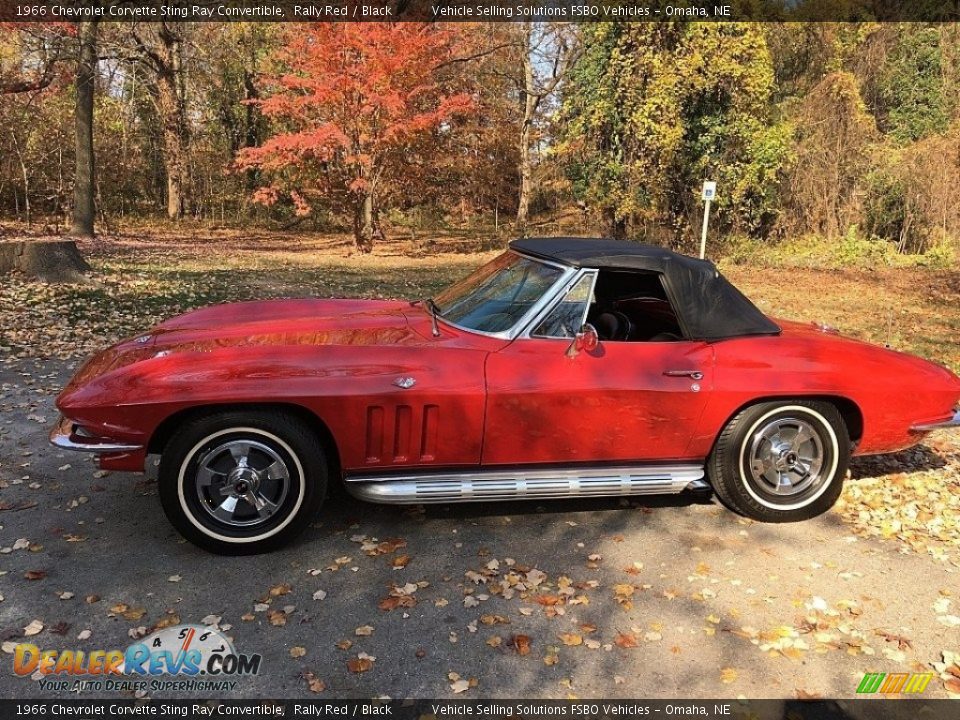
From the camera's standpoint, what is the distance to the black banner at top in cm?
1745

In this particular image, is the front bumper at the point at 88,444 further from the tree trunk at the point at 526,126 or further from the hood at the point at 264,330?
the tree trunk at the point at 526,126

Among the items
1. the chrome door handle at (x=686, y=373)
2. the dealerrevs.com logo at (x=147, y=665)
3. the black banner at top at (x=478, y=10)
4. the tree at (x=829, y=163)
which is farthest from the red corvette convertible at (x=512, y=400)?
the tree at (x=829, y=163)

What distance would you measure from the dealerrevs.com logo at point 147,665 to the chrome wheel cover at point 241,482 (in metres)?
0.70

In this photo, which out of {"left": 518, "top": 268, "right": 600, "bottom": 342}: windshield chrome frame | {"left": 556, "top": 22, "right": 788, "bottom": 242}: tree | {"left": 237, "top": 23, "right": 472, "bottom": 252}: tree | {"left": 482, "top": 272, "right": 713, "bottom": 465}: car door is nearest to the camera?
{"left": 482, "top": 272, "right": 713, "bottom": 465}: car door

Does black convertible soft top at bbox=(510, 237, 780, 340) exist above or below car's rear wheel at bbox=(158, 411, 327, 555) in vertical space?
above

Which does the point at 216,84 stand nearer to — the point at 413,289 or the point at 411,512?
the point at 413,289

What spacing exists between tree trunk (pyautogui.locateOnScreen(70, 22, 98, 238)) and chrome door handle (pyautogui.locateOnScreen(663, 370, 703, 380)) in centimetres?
1865

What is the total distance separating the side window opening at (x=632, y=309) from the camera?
13.7ft

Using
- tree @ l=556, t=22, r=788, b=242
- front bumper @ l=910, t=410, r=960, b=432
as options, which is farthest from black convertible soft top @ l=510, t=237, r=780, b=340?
tree @ l=556, t=22, r=788, b=242

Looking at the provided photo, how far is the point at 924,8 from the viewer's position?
24.9m

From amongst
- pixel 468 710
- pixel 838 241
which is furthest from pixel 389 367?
pixel 838 241

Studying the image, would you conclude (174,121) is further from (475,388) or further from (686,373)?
(686,373)

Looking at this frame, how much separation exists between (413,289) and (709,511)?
402 inches

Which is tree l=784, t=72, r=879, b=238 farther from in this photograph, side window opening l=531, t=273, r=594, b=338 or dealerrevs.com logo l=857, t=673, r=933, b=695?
dealerrevs.com logo l=857, t=673, r=933, b=695
